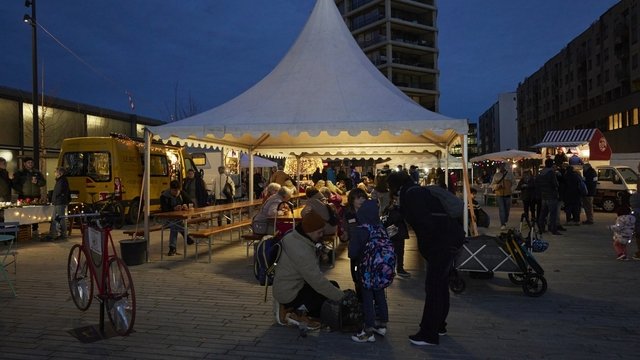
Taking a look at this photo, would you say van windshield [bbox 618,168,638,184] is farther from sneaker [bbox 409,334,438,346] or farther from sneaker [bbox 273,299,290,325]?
sneaker [bbox 273,299,290,325]

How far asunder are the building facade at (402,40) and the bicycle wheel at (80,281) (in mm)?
56682

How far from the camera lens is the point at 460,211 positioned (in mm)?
4434

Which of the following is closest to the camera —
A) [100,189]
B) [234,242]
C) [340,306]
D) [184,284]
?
[340,306]

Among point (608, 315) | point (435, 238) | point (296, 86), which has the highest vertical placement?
point (296, 86)

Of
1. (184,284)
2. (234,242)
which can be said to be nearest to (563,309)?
(184,284)

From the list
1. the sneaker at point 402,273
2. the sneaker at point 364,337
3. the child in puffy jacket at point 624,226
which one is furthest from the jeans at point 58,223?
the child in puffy jacket at point 624,226

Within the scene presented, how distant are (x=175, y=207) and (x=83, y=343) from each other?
5062 millimetres

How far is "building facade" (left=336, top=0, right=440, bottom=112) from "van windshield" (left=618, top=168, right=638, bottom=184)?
42765 millimetres

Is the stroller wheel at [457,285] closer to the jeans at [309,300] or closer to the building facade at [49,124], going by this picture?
the jeans at [309,300]

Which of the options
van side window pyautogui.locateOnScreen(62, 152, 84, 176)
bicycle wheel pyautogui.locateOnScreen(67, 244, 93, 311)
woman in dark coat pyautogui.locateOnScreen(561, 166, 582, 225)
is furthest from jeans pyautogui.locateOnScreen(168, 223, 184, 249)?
woman in dark coat pyautogui.locateOnScreen(561, 166, 582, 225)

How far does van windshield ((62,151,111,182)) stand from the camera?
46.7ft

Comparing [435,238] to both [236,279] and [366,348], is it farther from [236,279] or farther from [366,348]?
[236,279]

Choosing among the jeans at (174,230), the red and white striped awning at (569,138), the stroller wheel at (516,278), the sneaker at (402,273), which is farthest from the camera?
the red and white striped awning at (569,138)

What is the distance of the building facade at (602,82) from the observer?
137 ft
